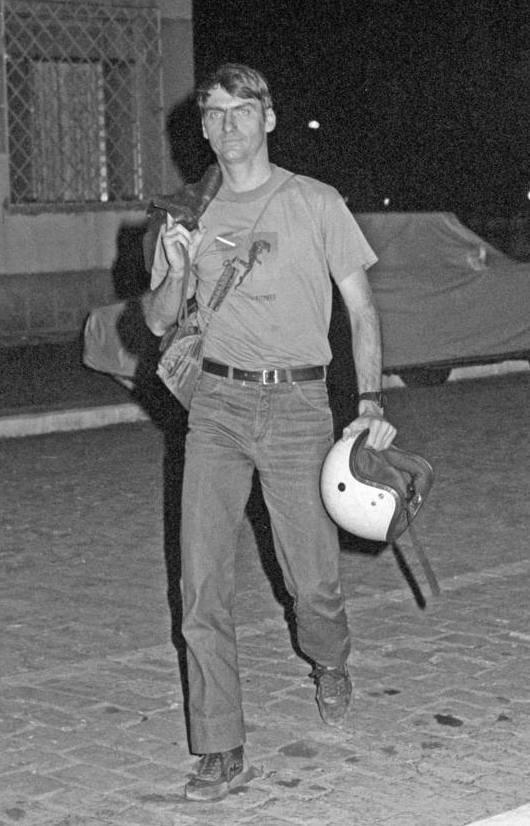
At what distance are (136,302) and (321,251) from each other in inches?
338

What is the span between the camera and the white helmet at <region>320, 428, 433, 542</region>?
4.91m

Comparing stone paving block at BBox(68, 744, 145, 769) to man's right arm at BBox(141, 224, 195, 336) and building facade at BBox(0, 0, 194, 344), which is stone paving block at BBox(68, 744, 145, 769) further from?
building facade at BBox(0, 0, 194, 344)

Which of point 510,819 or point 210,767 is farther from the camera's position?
point 210,767

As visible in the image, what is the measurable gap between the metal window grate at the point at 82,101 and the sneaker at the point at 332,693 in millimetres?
13200

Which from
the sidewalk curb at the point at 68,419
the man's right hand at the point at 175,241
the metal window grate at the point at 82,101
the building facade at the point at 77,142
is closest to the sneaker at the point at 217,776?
the man's right hand at the point at 175,241

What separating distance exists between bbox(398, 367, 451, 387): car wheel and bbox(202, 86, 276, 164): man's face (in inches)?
402

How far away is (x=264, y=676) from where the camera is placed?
5.89 metres

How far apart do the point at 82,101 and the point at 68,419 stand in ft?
21.0

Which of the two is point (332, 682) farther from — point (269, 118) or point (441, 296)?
point (441, 296)

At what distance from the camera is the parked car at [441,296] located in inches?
575

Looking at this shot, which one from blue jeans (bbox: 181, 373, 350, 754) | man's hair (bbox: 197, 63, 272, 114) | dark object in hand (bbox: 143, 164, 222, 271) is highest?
man's hair (bbox: 197, 63, 272, 114)

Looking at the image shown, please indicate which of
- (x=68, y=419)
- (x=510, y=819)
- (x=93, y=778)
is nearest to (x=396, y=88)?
(x=68, y=419)

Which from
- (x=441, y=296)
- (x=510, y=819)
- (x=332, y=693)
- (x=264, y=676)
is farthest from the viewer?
(x=441, y=296)

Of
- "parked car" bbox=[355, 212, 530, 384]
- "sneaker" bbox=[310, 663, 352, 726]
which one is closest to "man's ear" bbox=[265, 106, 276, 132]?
"sneaker" bbox=[310, 663, 352, 726]
